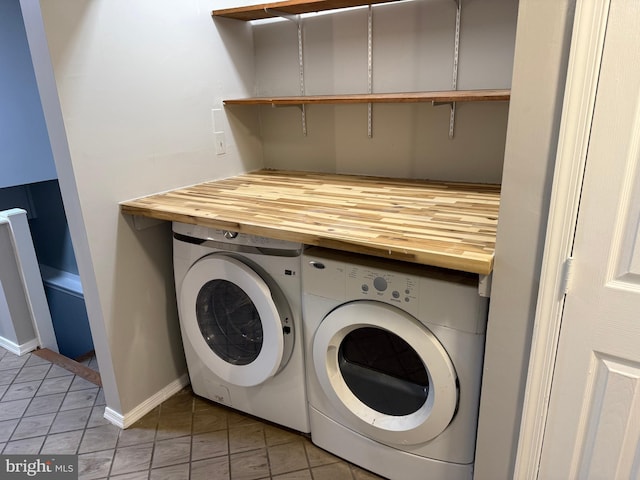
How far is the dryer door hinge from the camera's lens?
1.04 m

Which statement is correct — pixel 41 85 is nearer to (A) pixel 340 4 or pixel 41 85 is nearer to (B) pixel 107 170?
(B) pixel 107 170

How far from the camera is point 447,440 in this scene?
1.44 meters

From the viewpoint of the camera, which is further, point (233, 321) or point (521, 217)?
point (233, 321)

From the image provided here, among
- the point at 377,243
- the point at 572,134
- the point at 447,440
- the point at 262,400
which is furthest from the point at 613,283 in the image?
the point at 262,400

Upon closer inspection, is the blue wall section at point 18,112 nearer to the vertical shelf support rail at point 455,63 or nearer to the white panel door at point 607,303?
the vertical shelf support rail at point 455,63

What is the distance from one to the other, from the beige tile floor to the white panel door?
2.64ft

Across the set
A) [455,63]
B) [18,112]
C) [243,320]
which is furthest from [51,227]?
[455,63]

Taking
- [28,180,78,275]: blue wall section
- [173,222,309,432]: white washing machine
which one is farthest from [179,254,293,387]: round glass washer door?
[28,180,78,275]: blue wall section

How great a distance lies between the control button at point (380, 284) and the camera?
1386 mm

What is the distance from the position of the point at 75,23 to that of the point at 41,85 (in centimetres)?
25

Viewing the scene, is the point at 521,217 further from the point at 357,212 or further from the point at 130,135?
the point at 130,135

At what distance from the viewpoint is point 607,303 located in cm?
103

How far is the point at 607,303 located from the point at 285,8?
170cm

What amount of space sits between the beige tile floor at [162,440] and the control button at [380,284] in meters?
0.80
